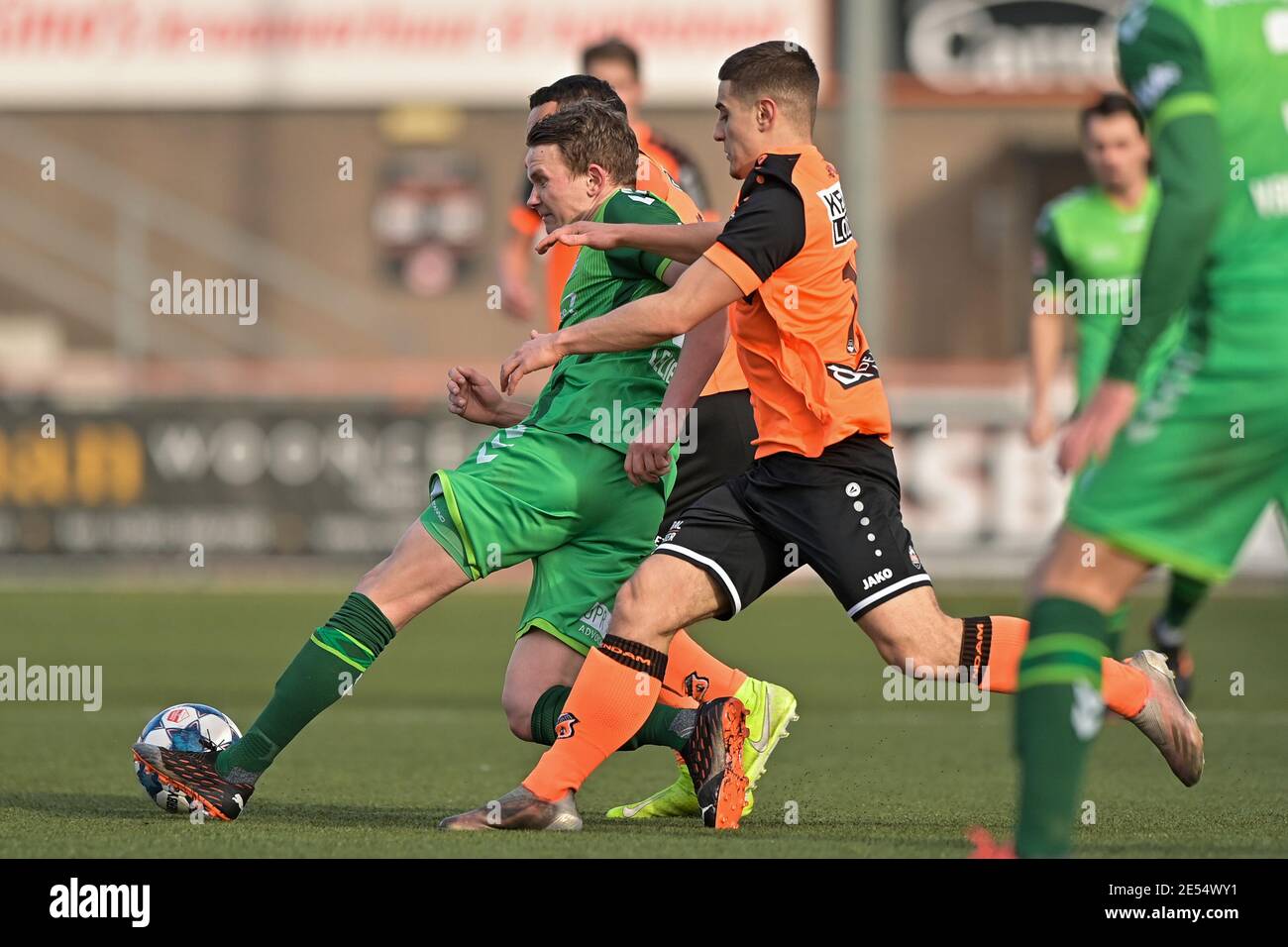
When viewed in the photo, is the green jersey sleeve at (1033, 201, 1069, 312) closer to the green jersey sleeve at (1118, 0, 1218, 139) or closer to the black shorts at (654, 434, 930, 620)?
the black shorts at (654, 434, 930, 620)

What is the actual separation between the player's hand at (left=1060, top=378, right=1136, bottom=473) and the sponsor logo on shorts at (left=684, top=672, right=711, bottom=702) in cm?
232

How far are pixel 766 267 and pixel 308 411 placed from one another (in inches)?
457

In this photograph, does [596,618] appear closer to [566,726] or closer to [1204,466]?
[566,726]

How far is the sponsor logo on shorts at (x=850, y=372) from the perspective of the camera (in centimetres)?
553

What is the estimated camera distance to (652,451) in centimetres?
560

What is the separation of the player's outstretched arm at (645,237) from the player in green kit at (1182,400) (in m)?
1.49

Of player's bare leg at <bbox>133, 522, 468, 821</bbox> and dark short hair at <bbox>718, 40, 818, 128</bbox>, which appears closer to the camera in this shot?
dark short hair at <bbox>718, 40, 818, 128</bbox>

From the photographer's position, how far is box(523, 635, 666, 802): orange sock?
546cm

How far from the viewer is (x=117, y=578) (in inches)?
643

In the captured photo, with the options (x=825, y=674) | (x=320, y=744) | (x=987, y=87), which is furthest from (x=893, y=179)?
(x=320, y=744)
